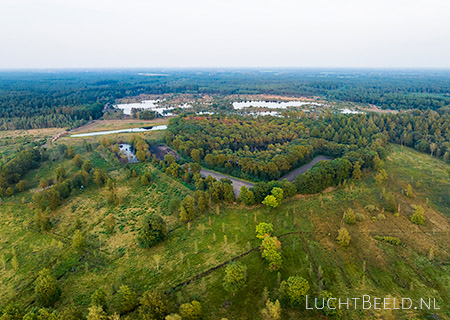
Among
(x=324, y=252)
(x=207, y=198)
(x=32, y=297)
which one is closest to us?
(x=32, y=297)

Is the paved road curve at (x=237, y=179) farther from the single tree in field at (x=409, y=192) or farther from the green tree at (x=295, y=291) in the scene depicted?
the green tree at (x=295, y=291)

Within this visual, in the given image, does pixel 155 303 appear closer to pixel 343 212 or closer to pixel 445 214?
pixel 343 212

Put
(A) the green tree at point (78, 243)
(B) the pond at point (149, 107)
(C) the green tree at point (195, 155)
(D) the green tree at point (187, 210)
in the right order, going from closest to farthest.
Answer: (A) the green tree at point (78, 243), (D) the green tree at point (187, 210), (C) the green tree at point (195, 155), (B) the pond at point (149, 107)

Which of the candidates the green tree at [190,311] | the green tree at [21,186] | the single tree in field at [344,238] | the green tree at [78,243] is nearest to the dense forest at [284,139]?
the single tree in field at [344,238]

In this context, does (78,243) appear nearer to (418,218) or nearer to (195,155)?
(195,155)

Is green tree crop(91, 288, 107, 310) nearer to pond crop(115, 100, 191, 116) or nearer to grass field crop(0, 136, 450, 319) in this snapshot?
grass field crop(0, 136, 450, 319)

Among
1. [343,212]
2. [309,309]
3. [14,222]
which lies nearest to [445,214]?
[343,212]
